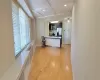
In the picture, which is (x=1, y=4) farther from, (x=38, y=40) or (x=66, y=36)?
(x=66, y=36)

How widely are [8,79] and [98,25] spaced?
1.20m

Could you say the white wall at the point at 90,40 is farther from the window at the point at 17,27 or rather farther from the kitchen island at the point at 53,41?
the kitchen island at the point at 53,41

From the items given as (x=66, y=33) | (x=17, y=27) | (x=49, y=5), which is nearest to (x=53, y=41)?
(x=66, y=33)

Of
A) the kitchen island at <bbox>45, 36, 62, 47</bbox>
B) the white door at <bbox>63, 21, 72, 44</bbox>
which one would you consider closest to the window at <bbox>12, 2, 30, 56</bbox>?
the kitchen island at <bbox>45, 36, 62, 47</bbox>

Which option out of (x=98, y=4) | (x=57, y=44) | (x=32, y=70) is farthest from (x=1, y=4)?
(x=57, y=44)

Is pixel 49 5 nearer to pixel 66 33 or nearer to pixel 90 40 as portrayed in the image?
pixel 90 40

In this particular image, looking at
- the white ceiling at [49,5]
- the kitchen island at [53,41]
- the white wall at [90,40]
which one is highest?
the white ceiling at [49,5]

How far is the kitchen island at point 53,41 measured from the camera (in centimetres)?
1115

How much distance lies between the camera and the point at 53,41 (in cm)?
1159

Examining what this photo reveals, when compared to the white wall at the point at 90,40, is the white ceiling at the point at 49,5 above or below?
above

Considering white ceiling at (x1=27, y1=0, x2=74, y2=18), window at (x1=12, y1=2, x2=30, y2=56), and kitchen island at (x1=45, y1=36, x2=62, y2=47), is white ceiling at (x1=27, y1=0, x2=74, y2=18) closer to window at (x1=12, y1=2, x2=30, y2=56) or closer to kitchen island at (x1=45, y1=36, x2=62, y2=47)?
window at (x1=12, y1=2, x2=30, y2=56)

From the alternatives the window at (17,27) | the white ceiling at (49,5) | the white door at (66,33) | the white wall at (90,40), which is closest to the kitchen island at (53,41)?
the white door at (66,33)

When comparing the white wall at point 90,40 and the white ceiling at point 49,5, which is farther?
the white ceiling at point 49,5

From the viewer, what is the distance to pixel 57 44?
1135 cm
